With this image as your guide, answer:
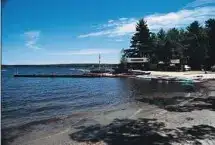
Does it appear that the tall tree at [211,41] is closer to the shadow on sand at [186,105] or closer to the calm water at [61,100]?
the calm water at [61,100]

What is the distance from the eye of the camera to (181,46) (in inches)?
3903

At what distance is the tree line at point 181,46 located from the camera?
283ft

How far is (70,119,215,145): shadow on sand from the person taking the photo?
12000 mm

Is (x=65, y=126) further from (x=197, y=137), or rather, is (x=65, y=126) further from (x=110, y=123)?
(x=197, y=137)

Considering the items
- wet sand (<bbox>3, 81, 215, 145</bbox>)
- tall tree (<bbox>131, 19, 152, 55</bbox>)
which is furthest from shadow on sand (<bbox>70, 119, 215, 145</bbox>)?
tall tree (<bbox>131, 19, 152, 55</bbox>)

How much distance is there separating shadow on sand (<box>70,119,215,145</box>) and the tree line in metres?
68.7

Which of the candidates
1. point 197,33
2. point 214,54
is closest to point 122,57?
point 197,33

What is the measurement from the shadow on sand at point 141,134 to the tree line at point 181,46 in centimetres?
6866

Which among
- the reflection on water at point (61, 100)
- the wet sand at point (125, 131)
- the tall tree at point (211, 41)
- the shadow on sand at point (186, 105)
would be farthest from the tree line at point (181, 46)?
the wet sand at point (125, 131)

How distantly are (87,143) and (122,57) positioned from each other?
98379 mm

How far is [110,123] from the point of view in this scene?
17.0 meters

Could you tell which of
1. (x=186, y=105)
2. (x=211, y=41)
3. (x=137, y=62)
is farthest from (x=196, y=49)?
(x=186, y=105)

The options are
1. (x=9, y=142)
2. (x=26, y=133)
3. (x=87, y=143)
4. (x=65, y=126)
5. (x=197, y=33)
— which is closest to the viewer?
(x=87, y=143)

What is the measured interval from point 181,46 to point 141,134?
90228 millimetres
